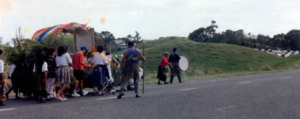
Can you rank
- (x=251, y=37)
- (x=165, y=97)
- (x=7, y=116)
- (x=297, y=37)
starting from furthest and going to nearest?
(x=251, y=37), (x=297, y=37), (x=165, y=97), (x=7, y=116)

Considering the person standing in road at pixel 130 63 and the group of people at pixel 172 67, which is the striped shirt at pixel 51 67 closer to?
the person standing in road at pixel 130 63

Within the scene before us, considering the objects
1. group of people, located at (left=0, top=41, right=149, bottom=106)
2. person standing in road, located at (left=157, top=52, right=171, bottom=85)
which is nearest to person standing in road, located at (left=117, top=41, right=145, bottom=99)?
group of people, located at (left=0, top=41, right=149, bottom=106)


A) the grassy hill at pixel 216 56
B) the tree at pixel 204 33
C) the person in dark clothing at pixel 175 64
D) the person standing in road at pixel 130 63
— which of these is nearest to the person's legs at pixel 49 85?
the person standing in road at pixel 130 63

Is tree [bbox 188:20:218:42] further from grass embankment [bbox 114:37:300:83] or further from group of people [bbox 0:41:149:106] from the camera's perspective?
group of people [bbox 0:41:149:106]

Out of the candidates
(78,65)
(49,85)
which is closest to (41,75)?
(49,85)

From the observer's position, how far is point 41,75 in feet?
29.2

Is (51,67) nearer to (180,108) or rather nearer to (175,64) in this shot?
(180,108)

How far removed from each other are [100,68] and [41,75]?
2.19m

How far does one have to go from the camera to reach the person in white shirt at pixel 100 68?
10445 mm

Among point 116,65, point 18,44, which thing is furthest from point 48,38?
point 116,65

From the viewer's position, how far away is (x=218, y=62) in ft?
197

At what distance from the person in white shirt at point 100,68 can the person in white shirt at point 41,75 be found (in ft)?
6.42

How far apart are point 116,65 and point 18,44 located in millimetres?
3765

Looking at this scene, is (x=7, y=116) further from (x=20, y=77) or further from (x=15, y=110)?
(x=20, y=77)
